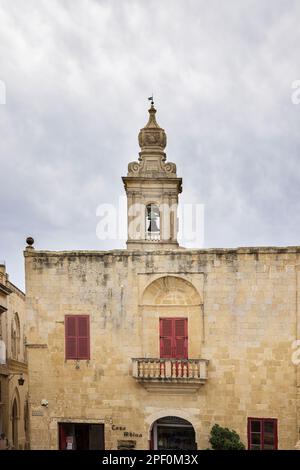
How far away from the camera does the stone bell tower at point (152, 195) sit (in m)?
34.3

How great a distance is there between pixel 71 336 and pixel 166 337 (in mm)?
4065

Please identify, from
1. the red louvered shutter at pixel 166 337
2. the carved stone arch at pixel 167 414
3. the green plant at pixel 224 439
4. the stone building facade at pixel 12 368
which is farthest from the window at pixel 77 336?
the stone building facade at pixel 12 368

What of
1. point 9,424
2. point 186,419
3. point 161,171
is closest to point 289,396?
point 186,419

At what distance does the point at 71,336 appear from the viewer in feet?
97.1

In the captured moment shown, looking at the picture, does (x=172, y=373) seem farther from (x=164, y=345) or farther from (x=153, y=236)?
(x=153, y=236)

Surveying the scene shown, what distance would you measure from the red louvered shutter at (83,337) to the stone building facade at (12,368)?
9236 millimetres

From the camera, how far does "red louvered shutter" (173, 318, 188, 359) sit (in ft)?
95.5

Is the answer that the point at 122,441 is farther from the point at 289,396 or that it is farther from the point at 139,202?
the point at 139,202

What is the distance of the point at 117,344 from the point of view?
2933cm

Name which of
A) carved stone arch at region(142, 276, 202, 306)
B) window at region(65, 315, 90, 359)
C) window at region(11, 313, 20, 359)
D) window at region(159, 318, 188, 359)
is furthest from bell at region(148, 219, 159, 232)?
window at region(11, 313, 20, 359)

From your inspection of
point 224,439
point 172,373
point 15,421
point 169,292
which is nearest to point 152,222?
point 169,292

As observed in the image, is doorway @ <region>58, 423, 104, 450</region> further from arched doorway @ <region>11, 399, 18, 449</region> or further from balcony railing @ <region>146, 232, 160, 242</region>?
balcony railing @ <region>146, 232, 160, 242</region>

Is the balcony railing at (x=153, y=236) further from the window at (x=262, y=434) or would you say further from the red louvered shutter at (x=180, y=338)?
the window at (x=262, y=434)
